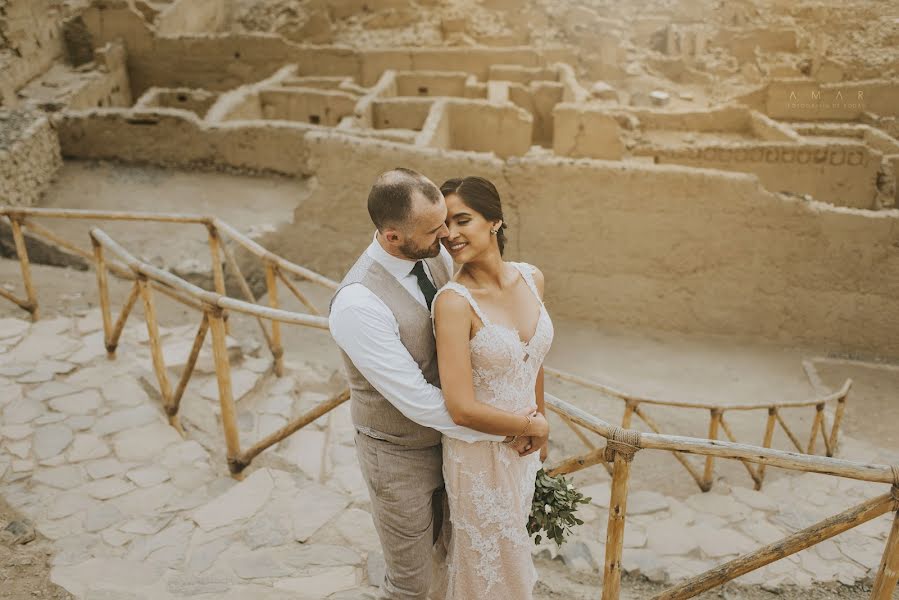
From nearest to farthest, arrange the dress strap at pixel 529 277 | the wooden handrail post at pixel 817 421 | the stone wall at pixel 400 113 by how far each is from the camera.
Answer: the dress strap at pixel 529 277 → the wooden handrail post at pixel 817 421 → the stone wall at pixel 400 113

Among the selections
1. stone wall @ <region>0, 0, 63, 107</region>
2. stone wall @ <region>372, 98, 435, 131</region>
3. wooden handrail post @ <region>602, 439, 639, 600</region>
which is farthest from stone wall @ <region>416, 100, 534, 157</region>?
stone wall @ <region>0, 0, 63, 107</region>

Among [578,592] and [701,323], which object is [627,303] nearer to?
[701,323]

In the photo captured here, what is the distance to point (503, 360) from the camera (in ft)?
7.58

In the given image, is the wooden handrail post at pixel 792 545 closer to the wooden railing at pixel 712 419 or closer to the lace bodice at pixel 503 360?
the lace bodice at pixel 503 360

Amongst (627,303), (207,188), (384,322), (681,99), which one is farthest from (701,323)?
(681,99)

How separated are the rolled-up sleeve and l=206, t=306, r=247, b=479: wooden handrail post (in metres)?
1.64

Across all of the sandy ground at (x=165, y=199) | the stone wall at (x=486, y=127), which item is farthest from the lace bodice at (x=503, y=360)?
the stone wall at (x=486, y=127)

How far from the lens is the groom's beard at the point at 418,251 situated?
2.27 meters

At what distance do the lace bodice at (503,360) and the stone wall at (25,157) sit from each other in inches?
412

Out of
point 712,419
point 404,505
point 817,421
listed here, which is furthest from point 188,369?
point 817,421

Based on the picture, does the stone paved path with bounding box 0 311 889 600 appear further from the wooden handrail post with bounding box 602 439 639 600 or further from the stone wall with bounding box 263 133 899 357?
the stone wall with bounding box 263 133 899 357

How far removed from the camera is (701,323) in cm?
845

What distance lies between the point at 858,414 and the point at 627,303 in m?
2.66

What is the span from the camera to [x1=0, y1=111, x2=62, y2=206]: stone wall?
10672 mm
